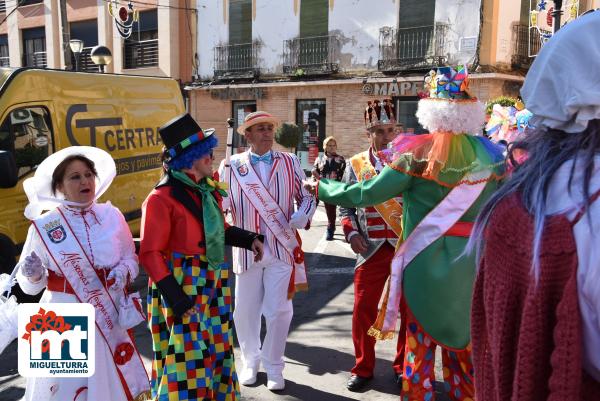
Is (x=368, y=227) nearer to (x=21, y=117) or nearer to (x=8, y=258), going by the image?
(x=8, y=258)

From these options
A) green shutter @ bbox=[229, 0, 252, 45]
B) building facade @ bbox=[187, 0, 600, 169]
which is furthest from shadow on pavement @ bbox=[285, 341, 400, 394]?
green shutter @ bbox=[229, 0, 252, 45]

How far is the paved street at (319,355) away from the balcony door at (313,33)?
510 inches

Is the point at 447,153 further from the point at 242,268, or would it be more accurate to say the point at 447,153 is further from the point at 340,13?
the point at 340,13

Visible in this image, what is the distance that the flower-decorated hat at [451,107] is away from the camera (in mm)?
3031

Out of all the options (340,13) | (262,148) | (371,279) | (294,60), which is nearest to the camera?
(371,279)

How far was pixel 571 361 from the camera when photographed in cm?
112

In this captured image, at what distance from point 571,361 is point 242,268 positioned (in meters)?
2.99

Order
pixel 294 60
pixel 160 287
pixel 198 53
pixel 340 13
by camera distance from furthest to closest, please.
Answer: pixel 198 53 < pixel 294 60 < pixel 340 13 < pixel 160 287

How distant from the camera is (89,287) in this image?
288cm

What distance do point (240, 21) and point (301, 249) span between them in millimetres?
17489

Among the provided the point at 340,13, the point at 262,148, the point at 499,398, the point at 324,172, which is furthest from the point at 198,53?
the point at 499,398

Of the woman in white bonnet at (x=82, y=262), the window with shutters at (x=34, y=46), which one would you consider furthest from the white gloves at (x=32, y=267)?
the window with shutters at (x=34, y=46)

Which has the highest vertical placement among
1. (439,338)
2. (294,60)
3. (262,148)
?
(294,60)

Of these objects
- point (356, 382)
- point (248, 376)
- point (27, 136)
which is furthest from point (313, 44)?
point (356, 382)
